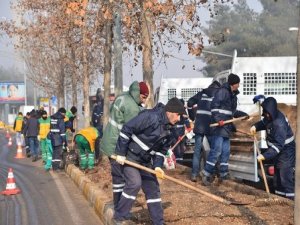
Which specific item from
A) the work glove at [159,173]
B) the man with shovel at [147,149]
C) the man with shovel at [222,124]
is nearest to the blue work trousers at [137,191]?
the man with shovel at [147,149]

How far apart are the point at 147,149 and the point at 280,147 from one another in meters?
2.21

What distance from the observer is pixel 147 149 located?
670cm

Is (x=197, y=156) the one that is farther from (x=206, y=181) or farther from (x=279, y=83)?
(x=279, y=83)

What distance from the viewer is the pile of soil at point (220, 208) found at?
6828 mm

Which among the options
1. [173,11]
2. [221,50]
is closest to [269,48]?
[221,50]

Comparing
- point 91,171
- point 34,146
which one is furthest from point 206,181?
point 34,146

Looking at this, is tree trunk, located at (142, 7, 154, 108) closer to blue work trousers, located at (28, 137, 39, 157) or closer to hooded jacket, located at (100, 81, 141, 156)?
hooded jacket, located at (100, 81, 141, 156)

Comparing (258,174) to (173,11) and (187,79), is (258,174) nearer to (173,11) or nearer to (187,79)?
(173,11)

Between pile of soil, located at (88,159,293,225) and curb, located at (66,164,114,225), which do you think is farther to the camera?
curb, located at (66,164,114,225)

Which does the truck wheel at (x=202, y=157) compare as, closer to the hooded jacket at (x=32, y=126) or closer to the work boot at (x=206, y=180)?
the work boot at (x=206, y=180)

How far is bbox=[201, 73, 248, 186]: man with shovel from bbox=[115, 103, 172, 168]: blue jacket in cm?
289

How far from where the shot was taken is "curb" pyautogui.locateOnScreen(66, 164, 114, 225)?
780 centimetres

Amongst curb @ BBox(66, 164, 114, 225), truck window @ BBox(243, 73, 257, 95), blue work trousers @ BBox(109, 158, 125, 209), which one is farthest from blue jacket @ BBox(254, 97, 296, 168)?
truck window @ BBox(243, 73, 257, 95)

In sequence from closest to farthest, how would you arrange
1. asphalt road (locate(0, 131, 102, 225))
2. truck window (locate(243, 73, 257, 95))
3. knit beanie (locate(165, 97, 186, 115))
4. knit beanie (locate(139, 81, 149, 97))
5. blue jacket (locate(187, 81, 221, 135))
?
knit beanie (locate(165, 97, 186, 115)) < knit beanie (locate(139, 81, 149, 97)) < asphalt road (locate(0, 131, 102, 225)) < blue jacket (locate(187, 81, 221, 135)) < truck window (locate(243, 73, 257, 95))
